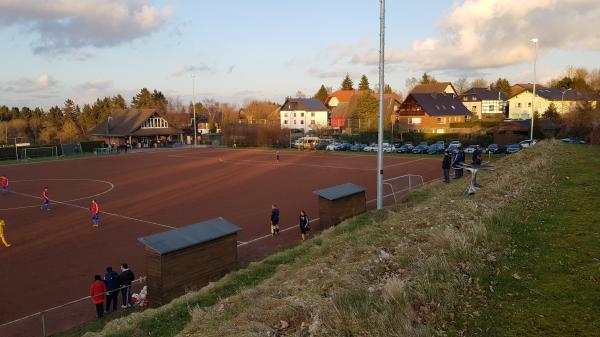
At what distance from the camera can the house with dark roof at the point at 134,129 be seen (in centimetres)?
7725

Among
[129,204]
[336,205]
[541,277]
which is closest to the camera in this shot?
[541,277]

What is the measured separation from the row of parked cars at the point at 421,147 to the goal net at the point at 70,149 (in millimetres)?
35766

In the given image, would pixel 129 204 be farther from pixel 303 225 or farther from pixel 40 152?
pixel 40 152

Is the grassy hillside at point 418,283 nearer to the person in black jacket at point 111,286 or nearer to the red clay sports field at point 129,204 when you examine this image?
the person in black jacket at point 111,286

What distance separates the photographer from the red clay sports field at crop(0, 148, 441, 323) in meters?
16.1

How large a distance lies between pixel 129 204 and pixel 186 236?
50.9 ft

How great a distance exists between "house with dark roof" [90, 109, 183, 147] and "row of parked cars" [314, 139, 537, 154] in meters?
32.2

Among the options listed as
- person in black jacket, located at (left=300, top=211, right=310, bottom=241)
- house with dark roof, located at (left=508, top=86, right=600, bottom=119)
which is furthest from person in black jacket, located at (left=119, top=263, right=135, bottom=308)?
house with dark roof, located at (left=508, top=86, right=600, bottom=119)

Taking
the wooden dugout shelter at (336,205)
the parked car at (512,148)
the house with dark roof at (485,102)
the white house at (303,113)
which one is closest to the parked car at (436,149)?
the parked car at (512,148)

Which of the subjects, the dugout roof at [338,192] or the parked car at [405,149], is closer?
the dugout roof at [338,192]

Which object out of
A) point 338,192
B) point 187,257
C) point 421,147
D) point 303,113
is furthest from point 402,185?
point 303,113

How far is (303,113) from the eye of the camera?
362 feet

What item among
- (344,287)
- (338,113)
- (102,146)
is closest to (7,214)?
(344,287)

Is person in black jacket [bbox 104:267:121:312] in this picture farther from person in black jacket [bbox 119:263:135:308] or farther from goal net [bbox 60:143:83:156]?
goal net [bbox 60:143:83:156]
